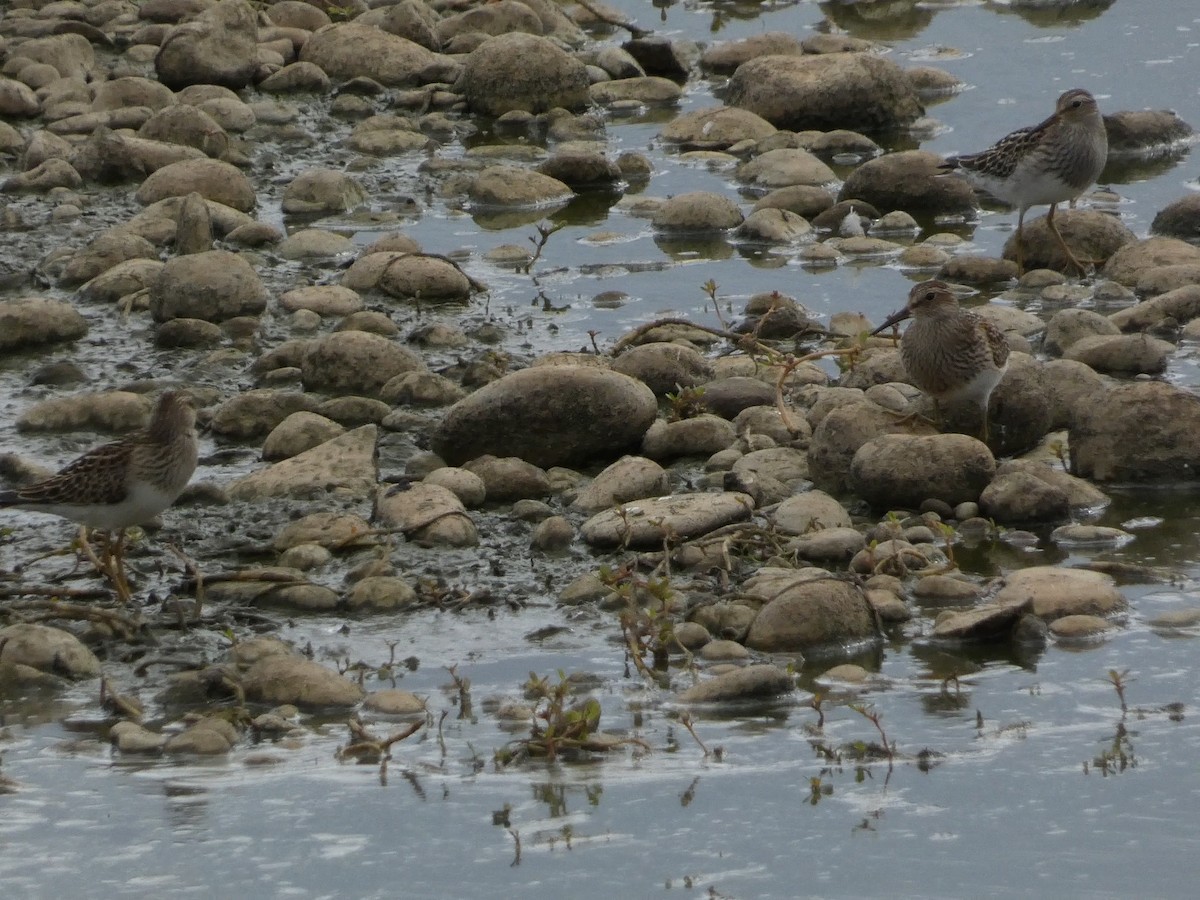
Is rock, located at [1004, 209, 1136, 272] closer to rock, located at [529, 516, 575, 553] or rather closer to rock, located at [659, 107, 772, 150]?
rock, located at [659, 107, 772, 150]

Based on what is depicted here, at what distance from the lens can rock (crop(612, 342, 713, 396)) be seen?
10.6m

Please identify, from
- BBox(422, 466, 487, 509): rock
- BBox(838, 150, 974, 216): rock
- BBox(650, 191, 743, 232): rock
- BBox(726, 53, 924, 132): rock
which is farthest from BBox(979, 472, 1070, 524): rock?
BBox(726, 53, 924, 132): rock

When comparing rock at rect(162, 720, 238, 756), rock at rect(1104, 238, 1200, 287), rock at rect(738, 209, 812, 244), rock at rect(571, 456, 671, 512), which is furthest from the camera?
rock at rect(738, 209, 812, 244)

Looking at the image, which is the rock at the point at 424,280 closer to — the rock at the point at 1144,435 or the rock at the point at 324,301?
the rock at the point at 324,301

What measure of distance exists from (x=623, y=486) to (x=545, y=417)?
0.73 metres

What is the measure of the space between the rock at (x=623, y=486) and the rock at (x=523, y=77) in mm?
8826

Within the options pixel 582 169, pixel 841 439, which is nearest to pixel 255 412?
pixel 841 439

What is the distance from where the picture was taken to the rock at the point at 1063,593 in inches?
303

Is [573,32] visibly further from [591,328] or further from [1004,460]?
[1004,460]

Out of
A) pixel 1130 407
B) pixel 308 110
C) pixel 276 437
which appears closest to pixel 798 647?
pixel 1130 407

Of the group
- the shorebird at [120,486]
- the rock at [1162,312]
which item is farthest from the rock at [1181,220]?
the shorebird at [120,486]

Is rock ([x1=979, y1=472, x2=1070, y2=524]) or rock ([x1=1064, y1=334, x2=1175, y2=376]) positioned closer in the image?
rock ([x1=979, y1=472, x2=1070, y2=524])

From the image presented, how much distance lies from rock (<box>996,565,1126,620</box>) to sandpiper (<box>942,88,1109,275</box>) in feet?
17.6

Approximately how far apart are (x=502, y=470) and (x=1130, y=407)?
3152 mm
